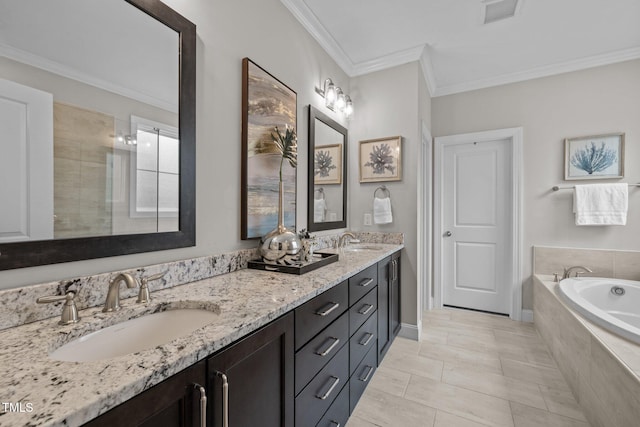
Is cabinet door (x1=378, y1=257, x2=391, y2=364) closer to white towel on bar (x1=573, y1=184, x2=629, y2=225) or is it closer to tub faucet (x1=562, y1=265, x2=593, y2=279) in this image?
tub faucet (x1=562, y1=265, x2=593, y2=279)

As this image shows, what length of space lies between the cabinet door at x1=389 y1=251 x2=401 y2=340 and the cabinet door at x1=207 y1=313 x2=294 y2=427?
1.47 metres

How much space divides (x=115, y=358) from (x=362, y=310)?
1.32 metres

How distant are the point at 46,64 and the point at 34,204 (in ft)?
1.37

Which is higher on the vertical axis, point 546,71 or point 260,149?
point 546,71

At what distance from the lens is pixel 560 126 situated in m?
2.79

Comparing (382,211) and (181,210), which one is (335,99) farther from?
(181,210)

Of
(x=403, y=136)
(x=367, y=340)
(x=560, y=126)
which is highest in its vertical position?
(x=560, y=126)

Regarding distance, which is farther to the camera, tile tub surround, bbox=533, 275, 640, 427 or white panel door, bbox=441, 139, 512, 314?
white panel door, bbox=441, 139, 512, 314

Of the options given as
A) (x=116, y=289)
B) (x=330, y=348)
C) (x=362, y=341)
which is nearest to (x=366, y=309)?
(x=362, y=341)

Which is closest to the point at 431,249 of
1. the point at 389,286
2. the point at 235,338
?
the point at 389,286

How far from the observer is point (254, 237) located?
159cm

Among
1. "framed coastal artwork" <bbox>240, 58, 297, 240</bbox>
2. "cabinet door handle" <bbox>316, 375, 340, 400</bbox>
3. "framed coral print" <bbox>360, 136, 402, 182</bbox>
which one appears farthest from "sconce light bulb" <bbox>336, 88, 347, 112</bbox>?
"cabinet door handle" <bbox>316, 375, 340, 400</bbox>

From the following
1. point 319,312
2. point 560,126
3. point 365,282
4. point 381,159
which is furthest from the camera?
point 560,126

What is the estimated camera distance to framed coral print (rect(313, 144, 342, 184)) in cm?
227
